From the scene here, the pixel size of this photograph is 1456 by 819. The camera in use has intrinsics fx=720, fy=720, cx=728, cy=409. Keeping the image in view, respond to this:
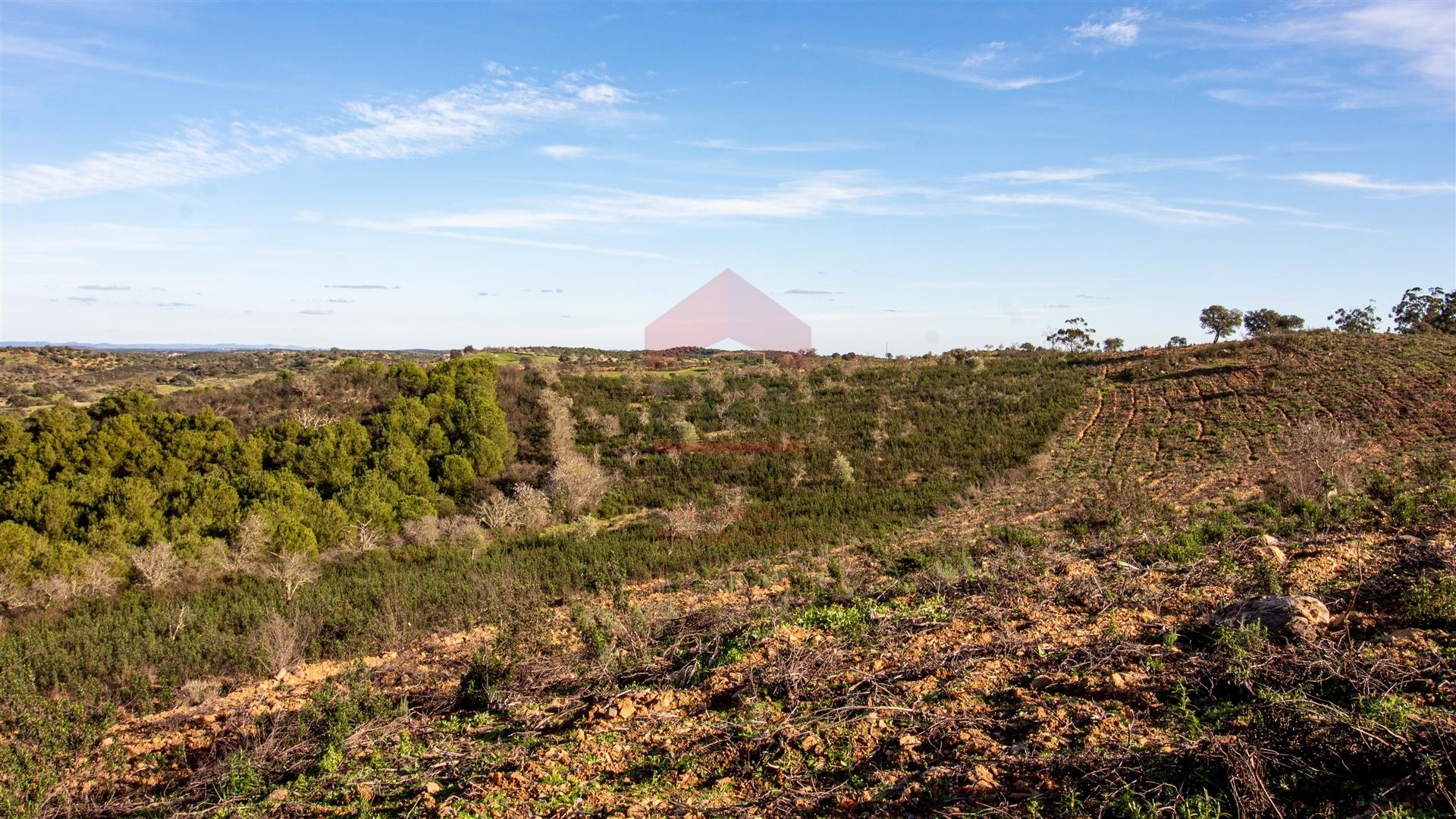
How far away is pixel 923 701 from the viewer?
14.3 feet

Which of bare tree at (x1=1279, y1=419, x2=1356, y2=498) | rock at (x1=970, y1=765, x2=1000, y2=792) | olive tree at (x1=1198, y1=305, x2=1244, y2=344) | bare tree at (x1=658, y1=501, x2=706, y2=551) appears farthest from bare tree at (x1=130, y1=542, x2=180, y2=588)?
olive tree at (x1=1198, y1=305, x2=1244, y2=344)

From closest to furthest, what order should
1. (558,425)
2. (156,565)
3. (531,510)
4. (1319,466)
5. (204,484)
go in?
(1319,466) < (156,565) < (204,484) < (531,510) < (558,425)

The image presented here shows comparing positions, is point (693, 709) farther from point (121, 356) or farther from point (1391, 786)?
point (121, 356)

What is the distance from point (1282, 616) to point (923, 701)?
2493 mm

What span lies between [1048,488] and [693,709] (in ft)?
43.7

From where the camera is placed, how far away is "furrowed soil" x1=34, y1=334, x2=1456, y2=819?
11.0 feet

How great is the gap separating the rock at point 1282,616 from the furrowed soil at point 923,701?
10 cm

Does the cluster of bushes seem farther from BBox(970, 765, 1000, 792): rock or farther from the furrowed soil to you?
BBox(970, 765, 1000, 792): rock

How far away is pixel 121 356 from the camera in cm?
5562

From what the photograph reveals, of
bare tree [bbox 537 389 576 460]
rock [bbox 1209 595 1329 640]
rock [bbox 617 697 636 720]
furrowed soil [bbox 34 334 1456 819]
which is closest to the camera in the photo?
furrowed soil [bbox 34 334 1456 819]

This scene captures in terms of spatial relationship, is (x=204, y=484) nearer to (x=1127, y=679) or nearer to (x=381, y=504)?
(x=381, y=504)

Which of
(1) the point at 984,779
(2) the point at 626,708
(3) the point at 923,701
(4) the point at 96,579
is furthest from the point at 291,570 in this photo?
(1) the point at 984,779

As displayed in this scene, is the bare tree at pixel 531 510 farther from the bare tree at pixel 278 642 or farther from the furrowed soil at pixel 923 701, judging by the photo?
the furrowed soil at pixel 923 701

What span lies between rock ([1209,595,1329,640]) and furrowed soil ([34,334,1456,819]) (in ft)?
0.32
